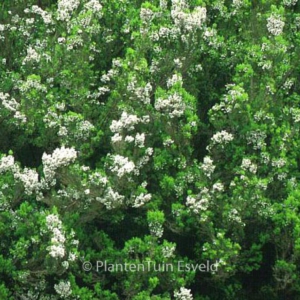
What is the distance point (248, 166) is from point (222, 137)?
0.61 meters

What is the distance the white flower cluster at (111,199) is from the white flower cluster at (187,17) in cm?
305

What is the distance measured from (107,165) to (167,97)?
4.31 ft

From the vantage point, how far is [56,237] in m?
8.64

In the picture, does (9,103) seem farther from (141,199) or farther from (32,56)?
(141,199)

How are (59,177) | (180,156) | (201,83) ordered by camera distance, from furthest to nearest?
1. (201,83)
2. (180,156)
3. (59,177)

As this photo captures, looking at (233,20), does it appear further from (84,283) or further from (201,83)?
(84,283)

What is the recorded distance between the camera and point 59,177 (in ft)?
30.6

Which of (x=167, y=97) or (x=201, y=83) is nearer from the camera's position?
(x=167, y=97)

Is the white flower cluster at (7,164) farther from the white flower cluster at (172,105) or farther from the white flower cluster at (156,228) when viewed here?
the white flower cluster at (172,105)

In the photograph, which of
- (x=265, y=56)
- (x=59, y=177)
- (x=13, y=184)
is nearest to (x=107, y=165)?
(x=59, y=177)

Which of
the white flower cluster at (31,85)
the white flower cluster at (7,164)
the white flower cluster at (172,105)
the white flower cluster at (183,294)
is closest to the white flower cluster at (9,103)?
the white flower cluster at (31,85)

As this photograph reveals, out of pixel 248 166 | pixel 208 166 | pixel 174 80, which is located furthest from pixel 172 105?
pixel 248 166

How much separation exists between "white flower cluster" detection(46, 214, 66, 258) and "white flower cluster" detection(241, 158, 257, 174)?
2.76 meters

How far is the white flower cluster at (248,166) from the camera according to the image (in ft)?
31.6
